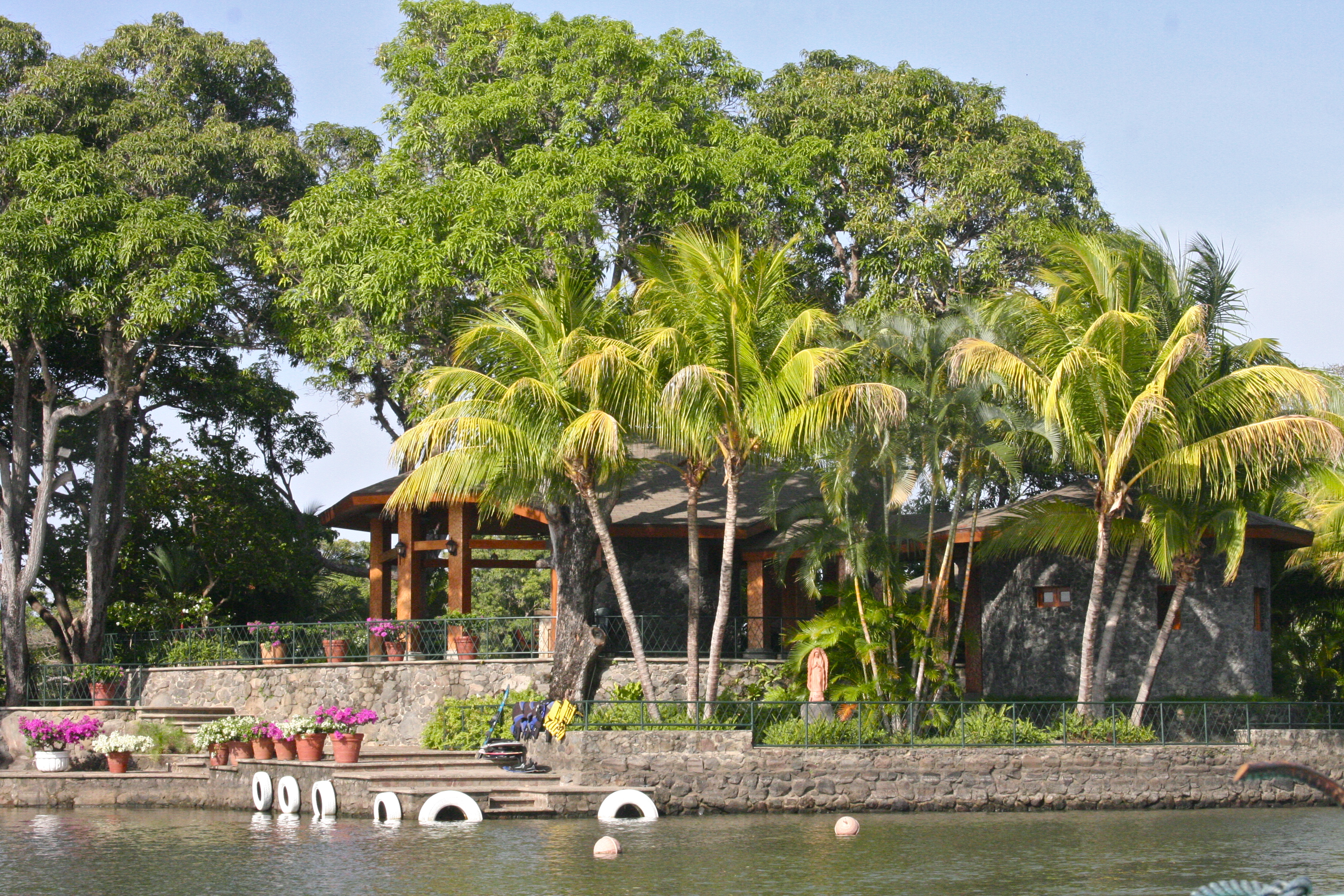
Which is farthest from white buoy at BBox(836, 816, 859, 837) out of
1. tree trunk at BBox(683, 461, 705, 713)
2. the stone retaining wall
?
tree trunk at BBox(683, 461, 705, 713)

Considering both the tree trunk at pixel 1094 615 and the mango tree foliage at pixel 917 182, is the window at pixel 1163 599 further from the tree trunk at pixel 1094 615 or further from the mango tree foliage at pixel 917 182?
the mango tree foliage at pixel 917 182

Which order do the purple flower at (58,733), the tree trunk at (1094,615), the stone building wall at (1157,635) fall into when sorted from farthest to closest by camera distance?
the stone building wall at (1157,635) → the purple flower at (58,733) → the tree trunk at (1094,615)

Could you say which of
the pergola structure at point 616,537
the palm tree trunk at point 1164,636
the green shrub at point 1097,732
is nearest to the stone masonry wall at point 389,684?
the pergola structure at point 616,537

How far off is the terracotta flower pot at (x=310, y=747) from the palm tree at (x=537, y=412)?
3696 millimetres

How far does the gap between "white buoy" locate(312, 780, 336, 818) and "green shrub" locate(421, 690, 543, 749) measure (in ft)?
11.3

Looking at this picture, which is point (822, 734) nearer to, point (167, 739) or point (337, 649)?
point (337, 649)

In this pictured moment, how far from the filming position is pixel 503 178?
23.7 metres

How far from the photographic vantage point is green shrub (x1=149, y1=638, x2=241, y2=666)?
26.4 meters

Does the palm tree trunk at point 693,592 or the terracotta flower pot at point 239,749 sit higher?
the palm tree trunk at point 693,592

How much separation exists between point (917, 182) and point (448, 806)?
15868mm

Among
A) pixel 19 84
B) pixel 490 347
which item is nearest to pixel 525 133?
pixel 490 347

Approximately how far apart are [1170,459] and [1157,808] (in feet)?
16.8

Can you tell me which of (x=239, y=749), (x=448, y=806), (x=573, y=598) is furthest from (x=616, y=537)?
(x=448, y=806)

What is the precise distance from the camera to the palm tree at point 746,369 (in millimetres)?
19125
